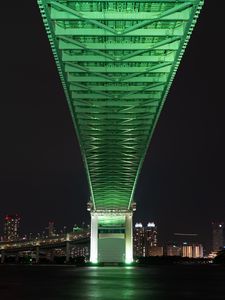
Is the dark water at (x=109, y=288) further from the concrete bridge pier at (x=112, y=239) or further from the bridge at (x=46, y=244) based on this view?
the bridge at (x=46, y=244)

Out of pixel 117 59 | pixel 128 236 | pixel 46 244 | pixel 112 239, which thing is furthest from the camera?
pixel 46 244

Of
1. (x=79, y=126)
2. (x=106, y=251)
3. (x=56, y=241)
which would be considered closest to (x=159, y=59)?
(x=79, y=126)

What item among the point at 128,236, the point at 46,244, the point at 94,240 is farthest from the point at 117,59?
the point at 46,244

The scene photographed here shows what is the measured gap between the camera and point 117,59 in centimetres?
3356

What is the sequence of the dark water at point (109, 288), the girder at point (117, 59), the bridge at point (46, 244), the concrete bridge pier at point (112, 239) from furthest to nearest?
the bridge at point (46, 244)
the concrete bridge pier at point (112, 239)
the girder at point (117, 59)
the dark water at point (109, 288)

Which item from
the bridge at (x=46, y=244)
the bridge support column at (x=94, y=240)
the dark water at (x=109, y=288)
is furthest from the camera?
the bridge at (x=46, y=244)

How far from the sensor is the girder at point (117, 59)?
2711 cm

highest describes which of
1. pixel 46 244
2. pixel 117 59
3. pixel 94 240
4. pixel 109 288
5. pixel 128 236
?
pixel 117 59

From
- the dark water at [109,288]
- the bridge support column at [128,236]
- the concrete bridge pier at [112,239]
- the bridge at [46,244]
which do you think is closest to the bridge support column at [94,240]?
the concrete bridge pier at [112,239]

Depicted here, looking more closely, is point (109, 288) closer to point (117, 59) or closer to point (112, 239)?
point (117, 59)

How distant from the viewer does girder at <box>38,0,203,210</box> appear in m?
27.1

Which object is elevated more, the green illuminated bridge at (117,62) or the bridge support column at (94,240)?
the green illuminated bridge at (117,62)

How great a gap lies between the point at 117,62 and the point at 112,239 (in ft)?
202

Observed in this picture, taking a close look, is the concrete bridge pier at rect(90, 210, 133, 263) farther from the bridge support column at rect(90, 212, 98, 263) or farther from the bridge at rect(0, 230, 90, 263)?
the bridge at rect(0, 230, 90, 263)
